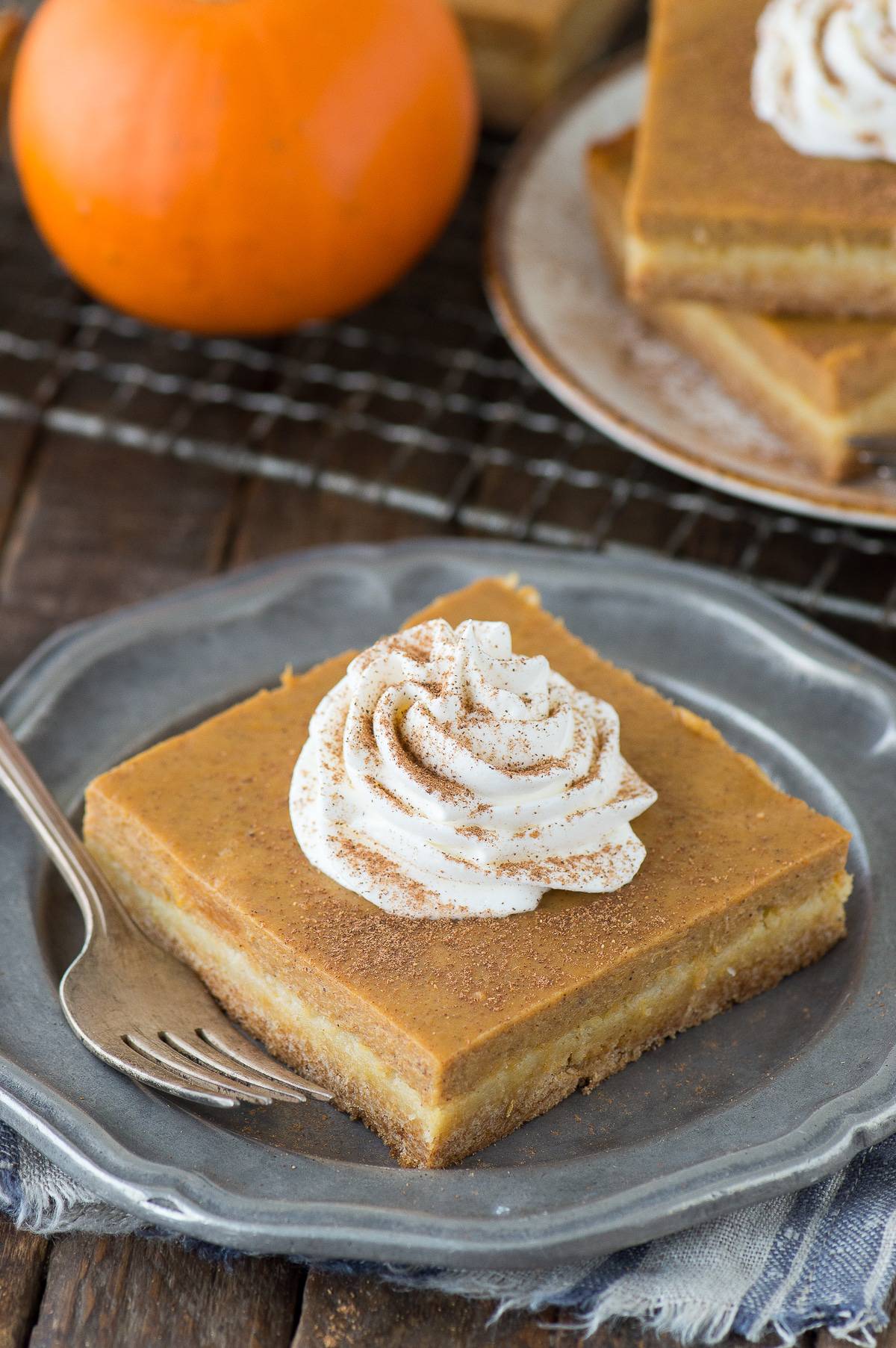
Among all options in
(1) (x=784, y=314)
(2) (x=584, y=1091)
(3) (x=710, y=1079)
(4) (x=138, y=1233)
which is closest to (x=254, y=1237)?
(4) (x=138, y=1233)

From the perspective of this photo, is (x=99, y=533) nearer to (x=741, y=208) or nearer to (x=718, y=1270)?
(x=741, y=208)

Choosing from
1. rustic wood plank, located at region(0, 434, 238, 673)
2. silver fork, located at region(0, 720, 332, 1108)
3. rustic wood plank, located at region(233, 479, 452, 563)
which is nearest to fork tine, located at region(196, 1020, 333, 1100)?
silver fork, located at region(0, 720, 332, 1108)

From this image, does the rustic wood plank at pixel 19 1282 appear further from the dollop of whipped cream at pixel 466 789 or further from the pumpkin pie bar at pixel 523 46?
the pumpkin pie bar at pixel 523 46

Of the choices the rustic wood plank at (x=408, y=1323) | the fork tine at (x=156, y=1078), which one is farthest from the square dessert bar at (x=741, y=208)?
the rustic wood plank at (x=408, y=1323)

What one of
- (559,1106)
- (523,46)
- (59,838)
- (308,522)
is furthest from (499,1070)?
(523,46)

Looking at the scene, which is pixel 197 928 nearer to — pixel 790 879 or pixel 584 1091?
pixel 584 1091

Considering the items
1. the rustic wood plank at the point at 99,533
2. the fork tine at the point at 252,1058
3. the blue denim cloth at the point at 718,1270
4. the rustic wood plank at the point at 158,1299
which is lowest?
the rustic wood plank at the point at 99,533

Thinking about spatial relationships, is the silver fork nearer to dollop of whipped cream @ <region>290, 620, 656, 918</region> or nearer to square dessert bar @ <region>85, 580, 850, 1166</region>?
square dessert bar @ <region>85, 580, 850, 1166</region>
